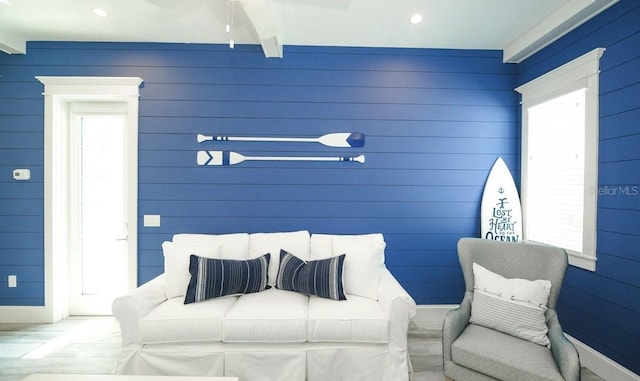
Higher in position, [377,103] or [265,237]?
[377,103]

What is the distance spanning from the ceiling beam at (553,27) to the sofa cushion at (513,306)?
80.4 inches

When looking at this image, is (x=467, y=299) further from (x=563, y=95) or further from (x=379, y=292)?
(x=563, y=95)

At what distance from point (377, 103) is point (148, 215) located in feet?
8.44

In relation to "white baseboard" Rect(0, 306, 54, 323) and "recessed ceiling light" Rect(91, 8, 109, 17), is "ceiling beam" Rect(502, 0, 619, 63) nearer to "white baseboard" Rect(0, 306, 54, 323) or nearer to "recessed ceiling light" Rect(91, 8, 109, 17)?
"recessed ceiling light" Rect(91, 8, 109, 17)

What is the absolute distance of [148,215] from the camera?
3.09 metres

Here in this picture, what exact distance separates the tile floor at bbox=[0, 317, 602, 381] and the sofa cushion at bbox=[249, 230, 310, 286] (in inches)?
49.8

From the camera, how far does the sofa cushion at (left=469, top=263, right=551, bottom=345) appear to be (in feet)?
6.44

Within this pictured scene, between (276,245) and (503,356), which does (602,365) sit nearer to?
(503,356)

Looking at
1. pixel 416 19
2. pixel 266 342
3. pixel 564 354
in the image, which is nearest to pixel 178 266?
pixel 266 342

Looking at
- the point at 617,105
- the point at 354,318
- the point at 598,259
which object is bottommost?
the point at 354,318

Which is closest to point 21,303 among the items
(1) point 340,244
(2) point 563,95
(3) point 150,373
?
(3) point 150,373

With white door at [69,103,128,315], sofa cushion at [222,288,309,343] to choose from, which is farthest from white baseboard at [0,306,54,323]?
sofa cushion at [222,288,309,343]

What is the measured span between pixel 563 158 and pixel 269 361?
292 cm

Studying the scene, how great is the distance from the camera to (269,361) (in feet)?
6.95
